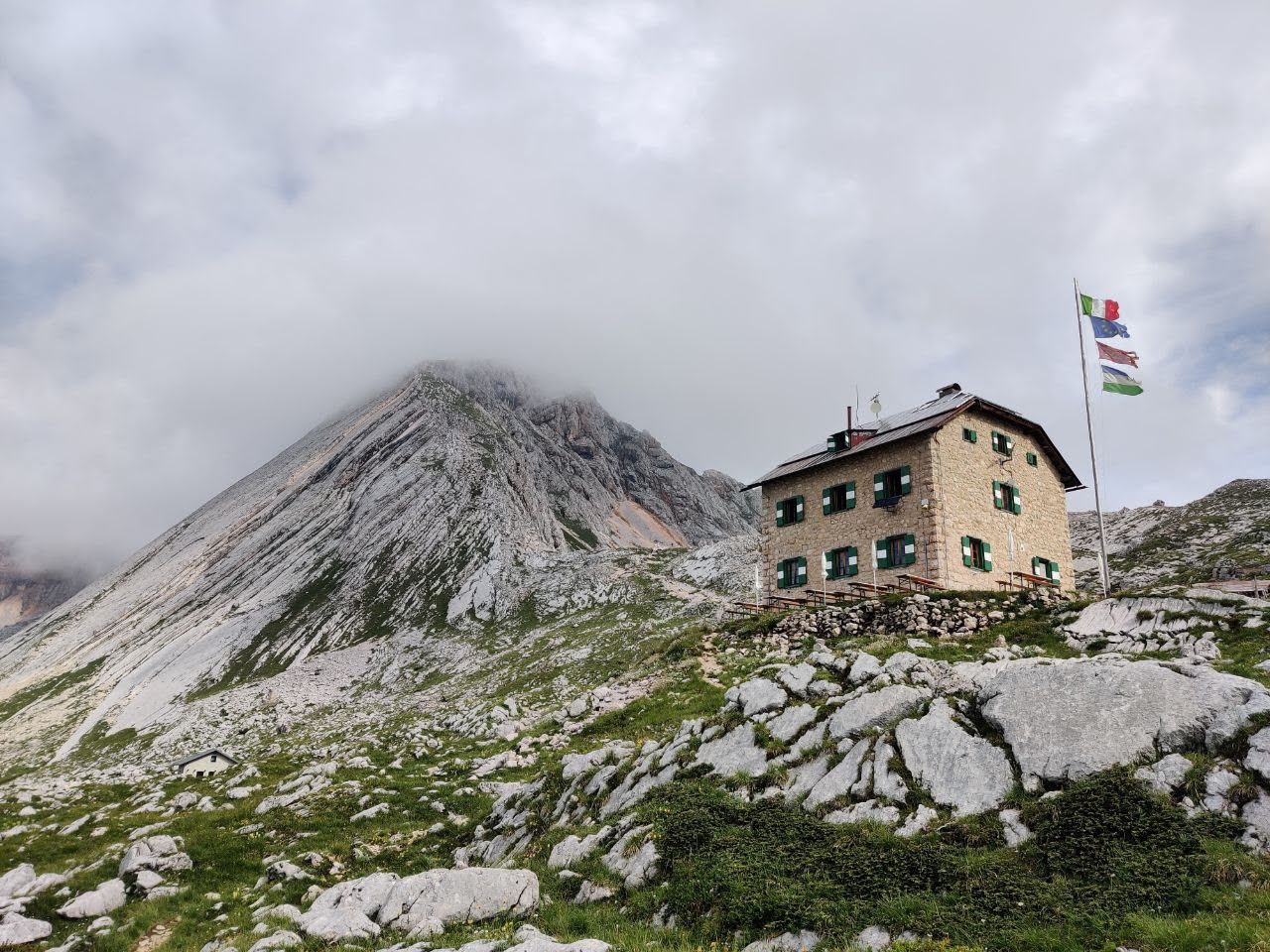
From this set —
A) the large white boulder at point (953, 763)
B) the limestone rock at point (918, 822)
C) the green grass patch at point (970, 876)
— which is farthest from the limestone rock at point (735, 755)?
the limestone rock at point (918, 822)

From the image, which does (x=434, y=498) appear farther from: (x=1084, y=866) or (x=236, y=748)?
(x=1084, y=866)

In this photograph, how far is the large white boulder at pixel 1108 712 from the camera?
13281mm

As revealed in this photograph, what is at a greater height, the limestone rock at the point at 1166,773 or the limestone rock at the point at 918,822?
Result: the limestone rock at the point at 1166,773

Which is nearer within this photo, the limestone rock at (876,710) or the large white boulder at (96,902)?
the limestone rock at (876,710)

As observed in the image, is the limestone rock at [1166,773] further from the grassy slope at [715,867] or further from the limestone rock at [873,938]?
the limestone rock at [873,938]

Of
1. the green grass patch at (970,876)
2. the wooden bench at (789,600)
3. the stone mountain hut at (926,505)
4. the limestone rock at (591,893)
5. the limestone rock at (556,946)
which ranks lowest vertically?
the limestone rock at (591,893)

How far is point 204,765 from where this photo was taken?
114ft

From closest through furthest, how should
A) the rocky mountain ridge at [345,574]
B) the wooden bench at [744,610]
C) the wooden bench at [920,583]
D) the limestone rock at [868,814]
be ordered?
1. the limestone rock at [868,814]
2. the wooden bench at [920,583]
3. the wooden bench at [744,610]
4. the rocky mountain ridge at [345,574]

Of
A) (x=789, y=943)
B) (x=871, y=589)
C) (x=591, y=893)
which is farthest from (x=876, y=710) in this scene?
(x=871, y=589)

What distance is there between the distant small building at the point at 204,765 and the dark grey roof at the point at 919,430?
33.6 m

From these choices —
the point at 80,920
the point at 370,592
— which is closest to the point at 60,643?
the point at 370,592

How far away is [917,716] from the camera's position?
53.8ft

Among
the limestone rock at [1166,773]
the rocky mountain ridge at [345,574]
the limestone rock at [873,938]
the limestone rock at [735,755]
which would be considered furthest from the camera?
the rocky mountain ridge at [345,574]

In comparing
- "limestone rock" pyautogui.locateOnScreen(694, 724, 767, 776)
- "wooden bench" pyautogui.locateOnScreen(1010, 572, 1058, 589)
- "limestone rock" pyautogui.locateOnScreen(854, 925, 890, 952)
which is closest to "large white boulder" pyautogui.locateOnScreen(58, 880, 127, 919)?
"limestone rock" pyautogui.locateOnScreen(694, 724, 767, 776)
